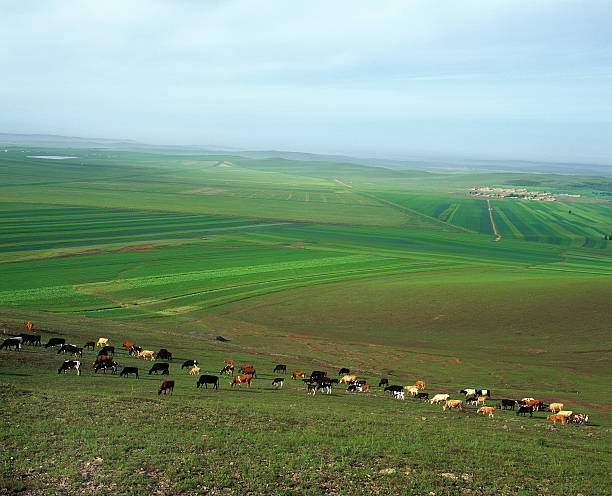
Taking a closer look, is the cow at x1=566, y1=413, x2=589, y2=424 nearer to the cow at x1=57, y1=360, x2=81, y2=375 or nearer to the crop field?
the crop field

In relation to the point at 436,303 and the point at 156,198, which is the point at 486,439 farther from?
the point at 156,198

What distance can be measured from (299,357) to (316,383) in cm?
997

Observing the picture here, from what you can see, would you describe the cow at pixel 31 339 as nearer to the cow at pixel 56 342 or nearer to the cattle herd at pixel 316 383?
the cattle herd at pixel 316 383

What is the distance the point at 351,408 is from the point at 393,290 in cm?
3886

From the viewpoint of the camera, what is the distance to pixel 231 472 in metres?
13.5

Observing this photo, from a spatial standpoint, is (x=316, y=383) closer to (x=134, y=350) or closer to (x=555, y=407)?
(x=555, y=407)

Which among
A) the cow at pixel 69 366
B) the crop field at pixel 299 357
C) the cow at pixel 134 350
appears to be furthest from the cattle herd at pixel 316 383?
the crop field at pixel 299 357

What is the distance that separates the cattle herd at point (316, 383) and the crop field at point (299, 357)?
635 millimetres

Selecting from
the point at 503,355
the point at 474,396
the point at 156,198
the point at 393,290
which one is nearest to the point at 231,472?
the point at 474,396

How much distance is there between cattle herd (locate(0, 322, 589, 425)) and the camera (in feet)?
78.5

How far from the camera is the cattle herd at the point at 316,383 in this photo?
23.9 m

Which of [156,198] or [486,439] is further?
[156,198]

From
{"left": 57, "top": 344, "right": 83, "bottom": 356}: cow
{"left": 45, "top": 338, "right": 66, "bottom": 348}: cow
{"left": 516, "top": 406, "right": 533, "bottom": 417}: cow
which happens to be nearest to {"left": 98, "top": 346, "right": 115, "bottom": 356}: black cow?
{"left": 57, "top": 344, "right": 83, "bottom": 356}: cow

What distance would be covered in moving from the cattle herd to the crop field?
2.08 ft
